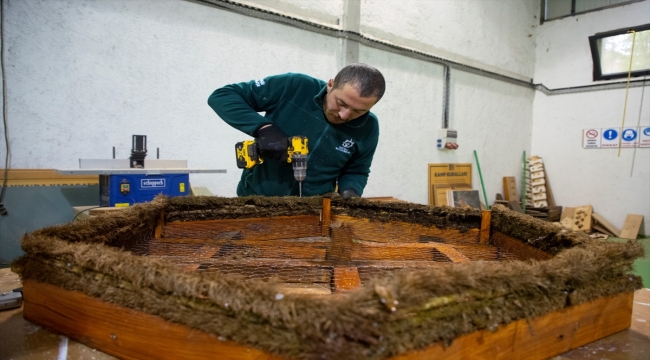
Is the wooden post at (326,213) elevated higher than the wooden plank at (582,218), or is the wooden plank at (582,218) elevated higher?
the wooden post at (326,213)

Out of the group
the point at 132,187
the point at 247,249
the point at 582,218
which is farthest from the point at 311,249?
the point at 582,218

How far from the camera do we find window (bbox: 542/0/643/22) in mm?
5028

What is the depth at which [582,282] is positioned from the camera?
76 cm

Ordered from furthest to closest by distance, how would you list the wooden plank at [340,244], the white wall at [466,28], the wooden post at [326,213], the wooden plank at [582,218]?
the wooden plank at [582,218], the white wall at [466,28], the wooden post at [326,213], the wooden plank at [340,244]

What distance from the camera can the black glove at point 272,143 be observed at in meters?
1.68

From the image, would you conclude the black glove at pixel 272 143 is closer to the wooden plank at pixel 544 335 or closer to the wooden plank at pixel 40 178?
the wooden plank at pixel 544 335

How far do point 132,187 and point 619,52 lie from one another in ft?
20.4

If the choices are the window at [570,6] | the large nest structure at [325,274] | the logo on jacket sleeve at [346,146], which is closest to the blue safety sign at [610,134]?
the window at [570,6]

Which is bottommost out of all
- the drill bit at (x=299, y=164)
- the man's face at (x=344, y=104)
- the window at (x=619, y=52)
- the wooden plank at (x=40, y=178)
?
the wooden plank at (x=40, y=178)

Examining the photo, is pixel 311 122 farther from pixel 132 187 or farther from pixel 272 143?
pixel 132 187

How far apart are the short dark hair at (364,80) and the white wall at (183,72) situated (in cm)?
178

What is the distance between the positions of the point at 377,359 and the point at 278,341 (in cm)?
15

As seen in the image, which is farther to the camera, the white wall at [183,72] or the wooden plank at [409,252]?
the white wall at [183,72]

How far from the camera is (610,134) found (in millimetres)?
5105
